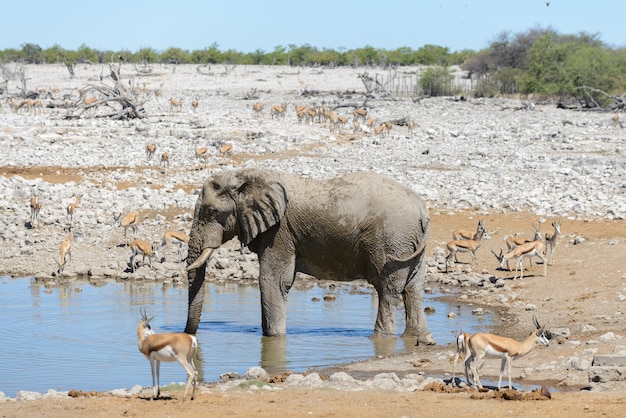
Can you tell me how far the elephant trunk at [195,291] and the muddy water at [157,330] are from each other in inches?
11.1

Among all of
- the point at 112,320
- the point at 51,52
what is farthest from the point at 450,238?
the point at 51,52

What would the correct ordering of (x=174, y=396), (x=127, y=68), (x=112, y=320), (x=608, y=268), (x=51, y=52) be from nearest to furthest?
(x=174, y=396)
(x=112, y=320)
(x=608, y=268)
(x=127, y=68)
(x=51, y=52)

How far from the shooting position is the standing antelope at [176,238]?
18188 millimetres

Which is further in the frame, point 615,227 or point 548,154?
point 548,154

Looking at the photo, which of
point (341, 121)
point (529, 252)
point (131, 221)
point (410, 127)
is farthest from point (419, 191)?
point (341, 121)

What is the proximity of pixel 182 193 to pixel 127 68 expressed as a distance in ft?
163

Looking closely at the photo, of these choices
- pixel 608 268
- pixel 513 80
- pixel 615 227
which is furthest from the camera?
pixel 513 80

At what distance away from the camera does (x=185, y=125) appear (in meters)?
33.7

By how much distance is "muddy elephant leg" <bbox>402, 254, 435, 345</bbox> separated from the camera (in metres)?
13.2

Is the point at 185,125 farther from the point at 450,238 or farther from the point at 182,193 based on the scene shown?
the point at 450,238

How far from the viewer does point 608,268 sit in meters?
16.3

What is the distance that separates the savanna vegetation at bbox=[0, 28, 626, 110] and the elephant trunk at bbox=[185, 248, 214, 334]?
30208mm

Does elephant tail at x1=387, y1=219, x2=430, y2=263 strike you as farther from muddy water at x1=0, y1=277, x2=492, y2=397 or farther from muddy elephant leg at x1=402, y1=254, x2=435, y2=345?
muddy water at x1=0, y1=277, x2=492, y2=397

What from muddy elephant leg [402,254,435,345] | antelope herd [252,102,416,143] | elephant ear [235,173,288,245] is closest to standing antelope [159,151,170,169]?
antelope herd [252,102,416,143]
